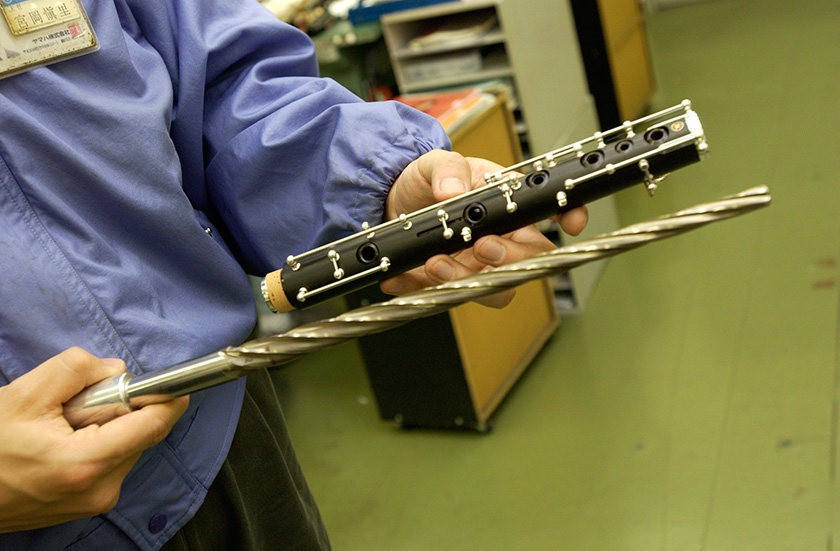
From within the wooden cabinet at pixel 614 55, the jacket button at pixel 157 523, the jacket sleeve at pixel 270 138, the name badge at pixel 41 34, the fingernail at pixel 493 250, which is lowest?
the wooden cabinet at pixel 614 55

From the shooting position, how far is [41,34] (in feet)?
2.52

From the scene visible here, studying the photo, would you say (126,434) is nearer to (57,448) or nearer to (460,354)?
(57,448)

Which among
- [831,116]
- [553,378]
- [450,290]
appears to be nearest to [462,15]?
[553,378]

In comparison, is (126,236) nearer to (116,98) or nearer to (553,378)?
(116,98)

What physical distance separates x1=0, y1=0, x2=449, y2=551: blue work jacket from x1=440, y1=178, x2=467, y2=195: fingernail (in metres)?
0.08

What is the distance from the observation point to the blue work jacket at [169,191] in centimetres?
73

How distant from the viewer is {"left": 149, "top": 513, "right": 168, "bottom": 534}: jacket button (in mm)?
777

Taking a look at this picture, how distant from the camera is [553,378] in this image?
2324 mm

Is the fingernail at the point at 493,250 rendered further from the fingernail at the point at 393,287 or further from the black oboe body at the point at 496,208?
the fingernail at the point at 393,287

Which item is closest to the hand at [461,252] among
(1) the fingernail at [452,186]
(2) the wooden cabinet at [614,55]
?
(1) the fingernail at [452,186]

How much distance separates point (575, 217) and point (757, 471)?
119 cm

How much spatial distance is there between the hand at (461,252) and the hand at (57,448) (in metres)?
0.37

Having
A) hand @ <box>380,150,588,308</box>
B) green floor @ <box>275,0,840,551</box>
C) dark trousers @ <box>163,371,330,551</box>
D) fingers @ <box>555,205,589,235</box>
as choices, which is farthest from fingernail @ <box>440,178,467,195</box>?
green floor @ <box>275,0,840,551</box>

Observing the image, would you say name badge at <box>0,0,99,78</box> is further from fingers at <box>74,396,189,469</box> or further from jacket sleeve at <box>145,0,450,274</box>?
fingers at <box>74,396,189,469</box>
